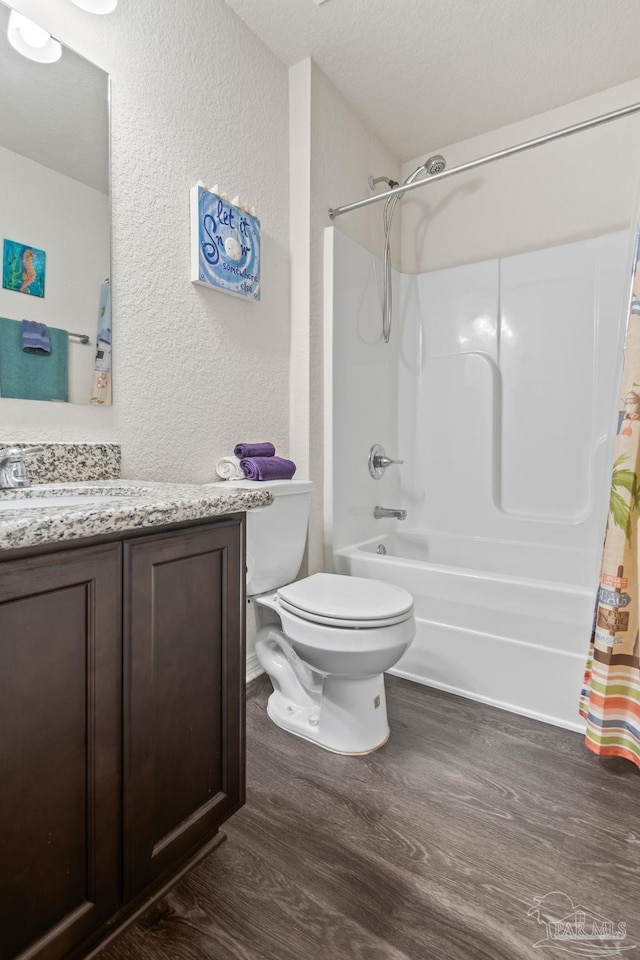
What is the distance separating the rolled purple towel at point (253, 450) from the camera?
6.09 ft

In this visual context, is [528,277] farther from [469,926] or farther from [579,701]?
[469,926]

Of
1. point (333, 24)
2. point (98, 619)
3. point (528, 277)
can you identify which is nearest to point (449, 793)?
point (98, 619)

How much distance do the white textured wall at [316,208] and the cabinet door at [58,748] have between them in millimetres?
1407

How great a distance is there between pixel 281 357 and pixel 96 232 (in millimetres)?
894

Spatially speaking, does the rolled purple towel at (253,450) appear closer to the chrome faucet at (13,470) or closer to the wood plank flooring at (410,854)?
the chrome faucet at (13,470)

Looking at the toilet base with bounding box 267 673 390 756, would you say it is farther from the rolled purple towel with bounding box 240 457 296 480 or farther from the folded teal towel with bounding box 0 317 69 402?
the folded teal towel with bounding box 0 317 69 402

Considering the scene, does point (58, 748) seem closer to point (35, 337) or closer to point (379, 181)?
point (35, 337)

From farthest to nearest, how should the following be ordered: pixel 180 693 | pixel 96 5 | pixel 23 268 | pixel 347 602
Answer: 1. pixel 347 602
2. pixel 96 5
3. pixel 23 268
4. pixel 180 693

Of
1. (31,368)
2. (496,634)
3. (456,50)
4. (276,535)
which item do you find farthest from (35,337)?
(456,50)

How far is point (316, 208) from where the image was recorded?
7.11ft

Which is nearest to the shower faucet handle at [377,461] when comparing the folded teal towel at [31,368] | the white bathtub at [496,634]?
the white bathtub at [496,634]

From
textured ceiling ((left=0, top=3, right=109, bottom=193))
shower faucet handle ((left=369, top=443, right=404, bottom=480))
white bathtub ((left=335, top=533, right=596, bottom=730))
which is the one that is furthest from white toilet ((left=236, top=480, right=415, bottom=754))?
textured ceiling ((left=0, top=3, right=109, bottom=193))

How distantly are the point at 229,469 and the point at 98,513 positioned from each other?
3.49 feet

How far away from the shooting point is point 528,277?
98.0 inches
